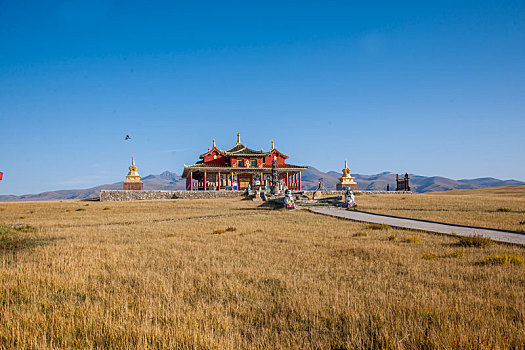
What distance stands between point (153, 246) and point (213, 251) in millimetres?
2108

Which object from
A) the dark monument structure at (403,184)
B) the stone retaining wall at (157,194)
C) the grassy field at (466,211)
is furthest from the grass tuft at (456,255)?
the dark monument structure at (403,184)

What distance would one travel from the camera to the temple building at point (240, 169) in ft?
164

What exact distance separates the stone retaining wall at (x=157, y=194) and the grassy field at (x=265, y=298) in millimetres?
35715

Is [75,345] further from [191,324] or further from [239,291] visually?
[239,291]

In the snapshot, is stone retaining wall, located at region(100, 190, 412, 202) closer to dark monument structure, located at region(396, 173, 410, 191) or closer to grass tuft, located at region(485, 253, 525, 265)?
dark monument structure, located at region(396, 173, 410, 191)

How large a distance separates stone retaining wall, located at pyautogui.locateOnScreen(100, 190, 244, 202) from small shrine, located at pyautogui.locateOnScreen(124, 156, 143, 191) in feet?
9.15

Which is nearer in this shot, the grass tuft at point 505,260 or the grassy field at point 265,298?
the grassy field at point 265,298

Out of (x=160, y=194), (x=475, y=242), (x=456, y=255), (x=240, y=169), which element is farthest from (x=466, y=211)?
(x=160, y=194)

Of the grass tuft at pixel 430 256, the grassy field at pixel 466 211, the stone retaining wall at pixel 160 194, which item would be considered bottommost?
the grassy field at pixel 466 211

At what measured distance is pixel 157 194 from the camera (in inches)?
1794

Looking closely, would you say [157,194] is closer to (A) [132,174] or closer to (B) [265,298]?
(A) [132,174]

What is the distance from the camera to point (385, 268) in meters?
6.28

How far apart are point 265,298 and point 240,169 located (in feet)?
149

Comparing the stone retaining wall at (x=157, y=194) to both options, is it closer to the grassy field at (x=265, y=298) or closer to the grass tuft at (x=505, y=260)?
the grassy field at (x=265, y=298)
